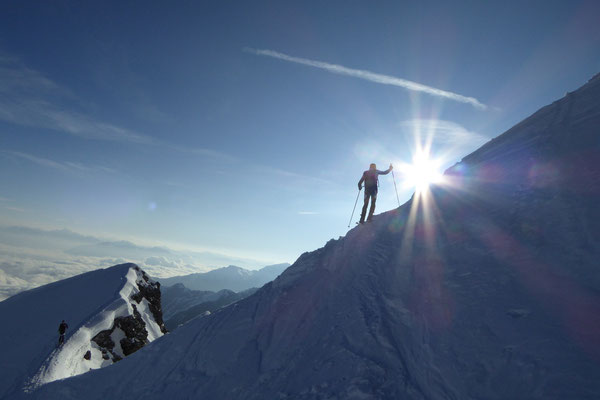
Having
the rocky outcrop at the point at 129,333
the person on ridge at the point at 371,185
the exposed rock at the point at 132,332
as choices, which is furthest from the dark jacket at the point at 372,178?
the exposed rock at the point at 132,332

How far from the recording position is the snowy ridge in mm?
21267

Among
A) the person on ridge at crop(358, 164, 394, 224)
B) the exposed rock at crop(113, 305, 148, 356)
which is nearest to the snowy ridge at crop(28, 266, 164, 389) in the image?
the exposed rock at crop(113, 305, 148, 356)

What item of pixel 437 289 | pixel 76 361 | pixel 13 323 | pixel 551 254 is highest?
pixel 551 254

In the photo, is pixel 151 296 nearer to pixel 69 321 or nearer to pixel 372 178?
pixel 69 321

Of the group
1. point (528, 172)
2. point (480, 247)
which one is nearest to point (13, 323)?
point (480, 247)

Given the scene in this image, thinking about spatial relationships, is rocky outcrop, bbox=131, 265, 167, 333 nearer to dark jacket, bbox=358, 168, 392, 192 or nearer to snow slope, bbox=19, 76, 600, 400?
snow slope, bbox=19, 76, 600, 400

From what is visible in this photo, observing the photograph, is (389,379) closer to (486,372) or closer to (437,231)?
(486,372)

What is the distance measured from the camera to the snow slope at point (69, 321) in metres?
22.2

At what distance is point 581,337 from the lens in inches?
227

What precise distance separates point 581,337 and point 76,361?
31271 millimetres

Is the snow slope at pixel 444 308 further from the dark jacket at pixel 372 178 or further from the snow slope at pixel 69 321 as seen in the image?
the snow slope at pixel 69 321

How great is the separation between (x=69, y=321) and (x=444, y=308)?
119 feet

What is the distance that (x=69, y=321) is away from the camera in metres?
30.0

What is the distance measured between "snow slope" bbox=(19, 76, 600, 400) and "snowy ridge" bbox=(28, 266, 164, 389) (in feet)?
33.0
